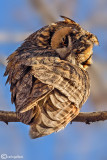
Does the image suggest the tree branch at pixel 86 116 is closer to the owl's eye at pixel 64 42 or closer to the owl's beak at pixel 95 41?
the owl's eye at pixel 64 42

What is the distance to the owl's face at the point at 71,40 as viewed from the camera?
11.1ft

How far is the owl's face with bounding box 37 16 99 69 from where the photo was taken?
3383 mm

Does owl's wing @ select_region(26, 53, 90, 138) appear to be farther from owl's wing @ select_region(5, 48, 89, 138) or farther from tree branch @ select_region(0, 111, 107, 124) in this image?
tree branch @ select_region(0, 111, 107, 124)

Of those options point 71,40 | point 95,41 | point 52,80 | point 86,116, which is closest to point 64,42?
point 71,40

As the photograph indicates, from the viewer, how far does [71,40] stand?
3.37m

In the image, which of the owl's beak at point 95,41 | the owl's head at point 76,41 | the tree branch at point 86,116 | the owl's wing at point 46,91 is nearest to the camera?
the owl's wing at point 46,91

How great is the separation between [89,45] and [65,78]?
0.85 m

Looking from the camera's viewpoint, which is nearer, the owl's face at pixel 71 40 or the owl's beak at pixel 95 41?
the owl's face at pixel 71 40

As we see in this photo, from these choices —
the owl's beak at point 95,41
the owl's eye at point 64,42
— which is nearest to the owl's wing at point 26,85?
the owl's eye at point 64,42

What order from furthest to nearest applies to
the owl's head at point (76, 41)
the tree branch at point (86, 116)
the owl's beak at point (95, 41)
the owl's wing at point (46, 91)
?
the owl's beak at point (95, 41) → the owl's head at point (76, 41) → the tree branch at point (86, 116) → the owl's wing at point (46, 91)

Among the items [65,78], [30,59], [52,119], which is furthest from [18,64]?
[52,119]

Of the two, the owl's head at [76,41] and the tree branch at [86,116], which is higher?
the owl's head at [76,41]

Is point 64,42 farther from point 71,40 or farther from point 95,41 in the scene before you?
point 95,41

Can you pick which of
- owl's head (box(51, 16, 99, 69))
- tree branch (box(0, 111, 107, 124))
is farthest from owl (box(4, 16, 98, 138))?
tree branch (box(0, 111, 107, 124))
